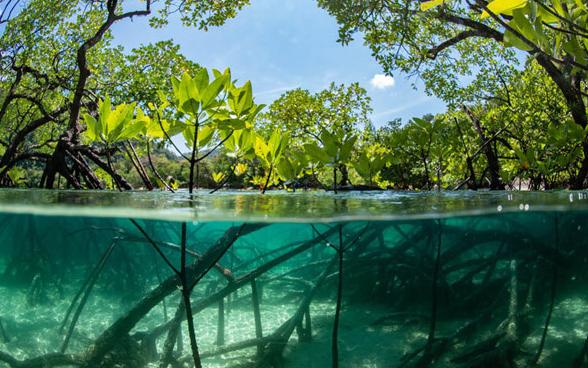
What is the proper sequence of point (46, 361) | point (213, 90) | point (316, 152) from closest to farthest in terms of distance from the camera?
point (46, 361) → point (213, 90) → point (316, 152)

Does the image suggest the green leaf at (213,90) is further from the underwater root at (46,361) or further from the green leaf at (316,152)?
the underwater root at (46,361)

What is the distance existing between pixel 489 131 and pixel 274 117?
16.4ft

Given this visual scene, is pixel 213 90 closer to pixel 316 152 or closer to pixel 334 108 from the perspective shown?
pixel 316 152

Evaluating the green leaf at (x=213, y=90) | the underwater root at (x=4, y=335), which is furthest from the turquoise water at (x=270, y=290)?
the green leaf at (x=213, y=90)

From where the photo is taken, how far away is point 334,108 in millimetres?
11523

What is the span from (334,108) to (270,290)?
32.6 feet

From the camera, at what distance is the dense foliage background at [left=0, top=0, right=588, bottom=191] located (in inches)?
94.3

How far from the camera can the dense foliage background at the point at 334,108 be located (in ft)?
7.86

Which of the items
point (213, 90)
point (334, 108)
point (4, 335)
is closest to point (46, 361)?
point (4, 335)

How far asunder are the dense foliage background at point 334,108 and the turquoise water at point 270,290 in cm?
62

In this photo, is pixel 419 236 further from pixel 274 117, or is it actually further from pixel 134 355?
pixel 274 117

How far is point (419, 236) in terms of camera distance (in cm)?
229

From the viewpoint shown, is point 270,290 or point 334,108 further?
point 334,108

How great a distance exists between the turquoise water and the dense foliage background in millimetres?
615
